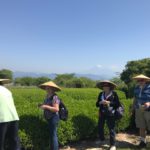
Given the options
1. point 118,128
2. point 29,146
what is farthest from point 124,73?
point 29,146

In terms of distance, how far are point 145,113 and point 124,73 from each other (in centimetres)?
3977

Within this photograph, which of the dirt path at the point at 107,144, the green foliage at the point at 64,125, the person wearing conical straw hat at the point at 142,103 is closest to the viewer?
the green foliage at the point at 64,125

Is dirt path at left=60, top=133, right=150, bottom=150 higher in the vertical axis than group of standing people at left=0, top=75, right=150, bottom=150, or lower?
lower

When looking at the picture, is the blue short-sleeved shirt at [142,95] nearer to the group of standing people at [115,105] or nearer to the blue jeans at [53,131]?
the group of standing people at [115,105]

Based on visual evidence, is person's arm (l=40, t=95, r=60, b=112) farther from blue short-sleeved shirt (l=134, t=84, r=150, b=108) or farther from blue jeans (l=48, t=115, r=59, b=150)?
blue short-sleeved shirt (l=134, t=84, r=150, b=108)

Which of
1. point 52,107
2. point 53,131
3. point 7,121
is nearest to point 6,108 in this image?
point 7,121

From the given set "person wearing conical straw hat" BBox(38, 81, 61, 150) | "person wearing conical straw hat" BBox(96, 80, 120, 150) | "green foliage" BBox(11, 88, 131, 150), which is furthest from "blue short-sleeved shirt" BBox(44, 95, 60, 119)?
"person wearing conical straw hat" BBox(96, 80, 120, 150)

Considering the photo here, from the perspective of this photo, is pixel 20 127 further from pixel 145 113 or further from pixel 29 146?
pixel 145 113

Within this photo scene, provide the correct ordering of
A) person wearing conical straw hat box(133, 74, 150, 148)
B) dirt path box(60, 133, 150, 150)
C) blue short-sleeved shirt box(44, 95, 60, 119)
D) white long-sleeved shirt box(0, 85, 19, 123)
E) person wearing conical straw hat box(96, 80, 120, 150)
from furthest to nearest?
dirt path box(60, 133, 150, 150) → person wearing conical straw hat box(133, 74, 150, 148) → person wearing conical straw hat box(96, 80, 120, 150) → blue short-sleeved shirt box(44, 95, 60, 119) → white long-sleeved shirt box(0, 85, 19, 123)

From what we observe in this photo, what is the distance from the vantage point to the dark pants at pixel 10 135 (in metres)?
6.00

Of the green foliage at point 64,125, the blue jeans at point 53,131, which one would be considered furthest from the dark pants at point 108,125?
the blue jeans at point 53,131

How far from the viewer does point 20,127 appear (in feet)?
23.2

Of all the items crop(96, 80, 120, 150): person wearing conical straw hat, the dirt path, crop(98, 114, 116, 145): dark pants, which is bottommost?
the dirt path

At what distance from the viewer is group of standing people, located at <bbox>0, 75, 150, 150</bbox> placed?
6.01 meters
